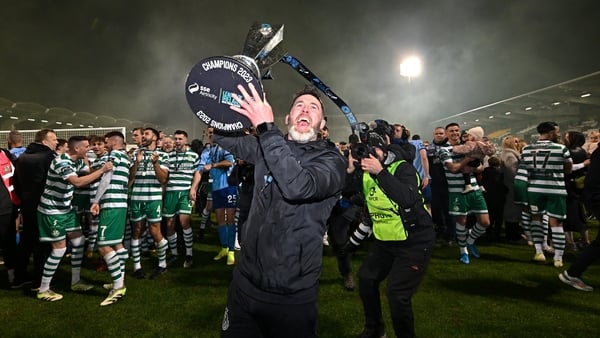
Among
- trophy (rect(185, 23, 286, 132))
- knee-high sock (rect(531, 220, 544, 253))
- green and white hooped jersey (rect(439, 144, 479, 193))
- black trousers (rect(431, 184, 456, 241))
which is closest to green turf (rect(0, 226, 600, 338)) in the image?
knee-high sock (rect(531, 220, 544, 253))

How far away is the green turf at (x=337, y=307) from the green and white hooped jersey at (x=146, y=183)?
1.31 metres

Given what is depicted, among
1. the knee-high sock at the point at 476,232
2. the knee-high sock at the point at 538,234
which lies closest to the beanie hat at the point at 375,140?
the knee-high sock at the point at 476,232

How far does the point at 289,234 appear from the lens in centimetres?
170

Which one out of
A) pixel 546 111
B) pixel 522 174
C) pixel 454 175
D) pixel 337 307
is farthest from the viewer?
pixel 546 111

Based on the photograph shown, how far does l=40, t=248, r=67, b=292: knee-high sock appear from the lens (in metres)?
4.63

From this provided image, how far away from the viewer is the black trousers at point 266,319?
1.69 meters

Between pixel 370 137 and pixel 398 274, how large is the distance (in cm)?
117

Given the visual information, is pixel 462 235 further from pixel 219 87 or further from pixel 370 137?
pixel 219 87

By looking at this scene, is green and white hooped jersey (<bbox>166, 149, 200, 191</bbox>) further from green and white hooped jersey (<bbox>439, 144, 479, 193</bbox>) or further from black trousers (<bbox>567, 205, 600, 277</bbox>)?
black trousers (<bbox>567, 205, 600, 277</bbox>)

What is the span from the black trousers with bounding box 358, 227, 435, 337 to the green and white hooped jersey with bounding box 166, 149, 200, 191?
4.28 metres

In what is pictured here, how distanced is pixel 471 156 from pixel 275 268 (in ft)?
16.8

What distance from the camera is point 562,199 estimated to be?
5.75 meters

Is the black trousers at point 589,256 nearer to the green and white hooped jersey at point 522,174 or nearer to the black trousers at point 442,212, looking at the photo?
the green and white hooped jersey at point 522,174

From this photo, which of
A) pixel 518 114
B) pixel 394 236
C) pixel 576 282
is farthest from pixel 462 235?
pixel 518 114
